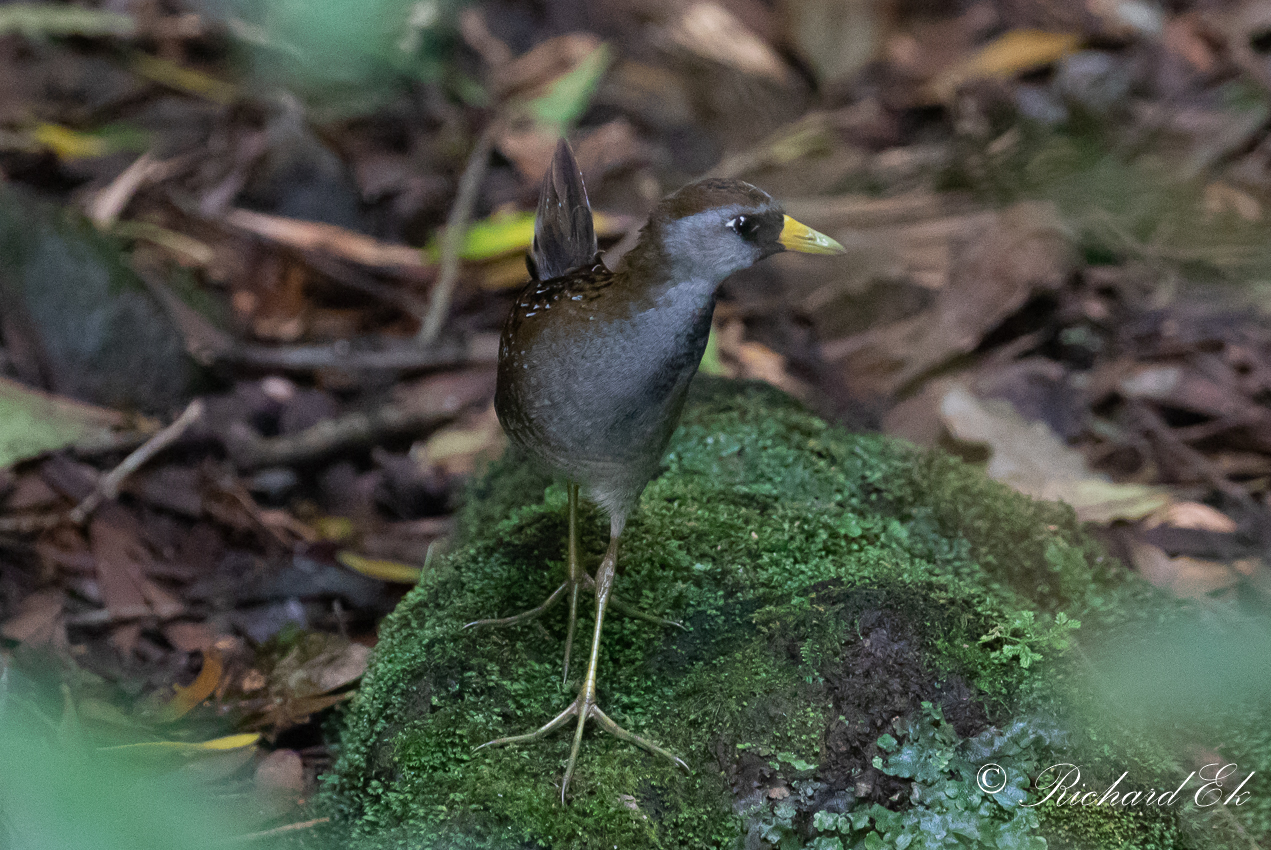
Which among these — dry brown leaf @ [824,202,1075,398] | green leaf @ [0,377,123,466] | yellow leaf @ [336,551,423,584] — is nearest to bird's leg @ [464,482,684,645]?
yellow leaf @ [336,551,423,584]

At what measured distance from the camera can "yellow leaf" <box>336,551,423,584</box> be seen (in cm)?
345

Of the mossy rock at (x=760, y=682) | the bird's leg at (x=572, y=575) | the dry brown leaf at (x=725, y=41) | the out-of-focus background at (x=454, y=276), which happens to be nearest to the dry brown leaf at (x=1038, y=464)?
Answer: the out-of-focus background at (x=454, y=276)

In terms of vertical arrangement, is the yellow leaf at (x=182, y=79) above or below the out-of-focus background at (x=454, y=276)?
above

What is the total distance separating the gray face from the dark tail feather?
1.90 feet

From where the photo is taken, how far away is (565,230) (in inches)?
110

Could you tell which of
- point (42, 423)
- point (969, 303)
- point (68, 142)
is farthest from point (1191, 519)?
point (68, 142)

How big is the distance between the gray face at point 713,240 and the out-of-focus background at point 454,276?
1.55m

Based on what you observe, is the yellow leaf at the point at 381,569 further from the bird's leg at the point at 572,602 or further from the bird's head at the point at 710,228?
the bird's head at the point at 710,228

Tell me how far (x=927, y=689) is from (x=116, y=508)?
10.1ft

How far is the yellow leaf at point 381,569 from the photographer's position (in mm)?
3447

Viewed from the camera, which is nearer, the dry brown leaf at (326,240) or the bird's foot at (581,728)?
the bird's foot at (581,728)

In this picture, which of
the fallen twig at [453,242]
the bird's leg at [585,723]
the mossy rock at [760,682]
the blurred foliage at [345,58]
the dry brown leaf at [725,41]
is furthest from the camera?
the dry brown leaf at [725,41]

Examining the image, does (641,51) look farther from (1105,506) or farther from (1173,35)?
(1105,506)

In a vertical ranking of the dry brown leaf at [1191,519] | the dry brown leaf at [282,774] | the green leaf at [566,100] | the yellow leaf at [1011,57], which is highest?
the green leaf at [566,100]
